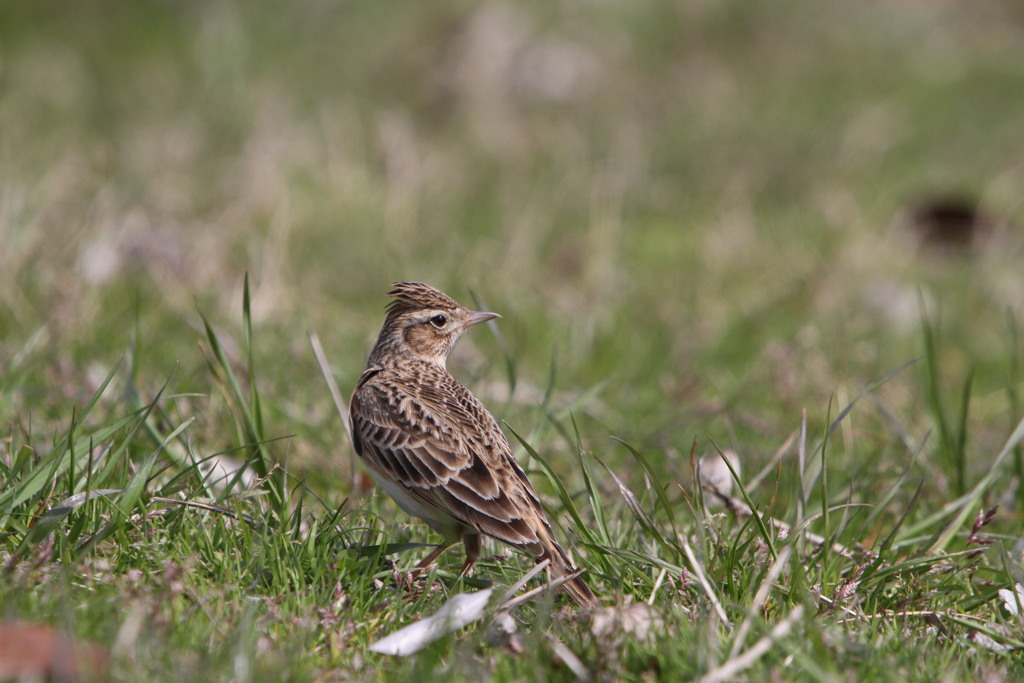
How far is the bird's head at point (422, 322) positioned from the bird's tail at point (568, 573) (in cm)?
160

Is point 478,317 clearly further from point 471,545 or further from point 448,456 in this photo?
point 471,545

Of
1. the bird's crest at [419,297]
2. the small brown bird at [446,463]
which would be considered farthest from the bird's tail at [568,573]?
Answer: the bird's crest at [419,297]

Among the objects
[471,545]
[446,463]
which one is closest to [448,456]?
[446,463]

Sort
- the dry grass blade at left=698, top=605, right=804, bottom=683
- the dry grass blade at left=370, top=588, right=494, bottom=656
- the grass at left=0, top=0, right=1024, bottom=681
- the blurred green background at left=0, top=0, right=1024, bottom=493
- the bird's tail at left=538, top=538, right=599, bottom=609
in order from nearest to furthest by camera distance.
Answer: the dry grass blade at left=698, top=605, right=804, bottom=683, the dry grass blade at left=370, top=588, right=494, bottom=656, the grass at left=0, top=0, right=1024, bottom=681, the bird's tail at left=538, top=538, right=599, bottom=609, the blurred green background at left=0, top=0, right=1024, bottom=493

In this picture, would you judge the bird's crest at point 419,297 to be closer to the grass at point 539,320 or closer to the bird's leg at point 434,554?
the grass at point 539,320

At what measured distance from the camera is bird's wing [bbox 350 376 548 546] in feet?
13.4

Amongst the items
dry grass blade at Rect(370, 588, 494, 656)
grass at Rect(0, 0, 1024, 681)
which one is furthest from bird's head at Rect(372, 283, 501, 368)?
dry grass blade at Rect(370, 588, 494, 656)

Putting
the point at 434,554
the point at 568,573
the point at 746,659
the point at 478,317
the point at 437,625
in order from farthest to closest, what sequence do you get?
the point at 478,317, the point at 434,554, the point at 568,573, the point at 437,625, the point at 746,659

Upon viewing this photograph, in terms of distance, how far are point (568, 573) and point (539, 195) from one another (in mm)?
7335

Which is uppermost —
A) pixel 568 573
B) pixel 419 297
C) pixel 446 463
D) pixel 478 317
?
pixel 419 297

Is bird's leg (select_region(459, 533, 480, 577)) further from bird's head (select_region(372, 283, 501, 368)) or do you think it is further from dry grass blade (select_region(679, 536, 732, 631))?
bird's head (select_region(372, 283, 501, 368))

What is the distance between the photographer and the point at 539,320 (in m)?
8.28

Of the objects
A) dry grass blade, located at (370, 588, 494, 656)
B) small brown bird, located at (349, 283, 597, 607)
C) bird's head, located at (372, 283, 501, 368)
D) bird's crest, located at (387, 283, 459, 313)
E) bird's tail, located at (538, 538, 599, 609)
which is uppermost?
bird's crest, located at (387, 283, 459, 313)

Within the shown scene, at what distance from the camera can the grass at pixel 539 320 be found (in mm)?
3621
